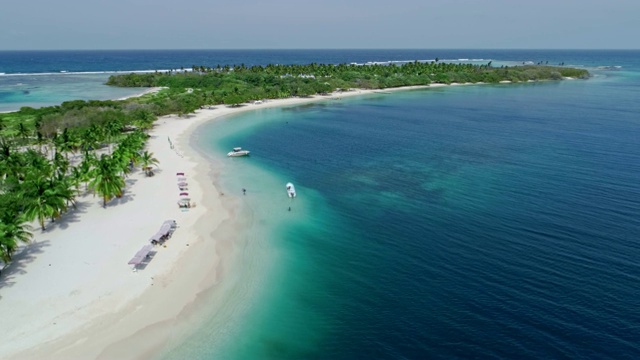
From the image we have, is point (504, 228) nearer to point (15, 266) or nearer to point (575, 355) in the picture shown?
point (575, 355)

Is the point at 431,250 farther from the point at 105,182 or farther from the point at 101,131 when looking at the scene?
the point at 101,131

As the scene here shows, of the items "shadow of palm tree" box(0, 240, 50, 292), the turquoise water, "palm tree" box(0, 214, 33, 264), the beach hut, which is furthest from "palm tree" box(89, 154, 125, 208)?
the beach hut

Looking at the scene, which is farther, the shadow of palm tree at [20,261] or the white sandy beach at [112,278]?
the shadow of palm tree at [20,261]

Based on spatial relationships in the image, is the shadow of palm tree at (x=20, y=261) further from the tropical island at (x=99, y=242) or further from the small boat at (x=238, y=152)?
the small boat at (x=238, y=152)

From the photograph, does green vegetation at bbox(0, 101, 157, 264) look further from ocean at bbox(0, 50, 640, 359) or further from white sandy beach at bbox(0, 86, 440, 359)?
ocean at bbox(0, 50, 640, 359)

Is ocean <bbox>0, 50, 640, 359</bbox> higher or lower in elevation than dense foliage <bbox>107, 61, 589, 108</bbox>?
lower

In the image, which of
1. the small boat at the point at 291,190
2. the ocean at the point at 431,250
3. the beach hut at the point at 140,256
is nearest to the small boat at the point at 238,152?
the ocean at the point at 431,250
